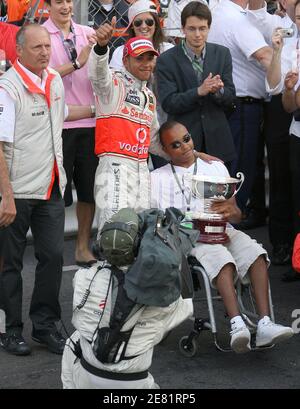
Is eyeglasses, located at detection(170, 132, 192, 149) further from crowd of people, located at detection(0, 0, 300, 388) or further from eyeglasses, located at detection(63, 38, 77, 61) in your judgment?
eyeglasses, located at detection(63, 38, 77, 61)

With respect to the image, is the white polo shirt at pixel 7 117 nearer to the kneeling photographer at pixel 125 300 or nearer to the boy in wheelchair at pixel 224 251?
the boy in wheelchair at pixel 224 251

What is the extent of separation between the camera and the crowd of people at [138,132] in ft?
19.7

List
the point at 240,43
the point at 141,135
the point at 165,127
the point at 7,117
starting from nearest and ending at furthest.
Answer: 1. the point at 7,117
2. the point at 165,127
3. the point at 141,135
4. the point at 240,43

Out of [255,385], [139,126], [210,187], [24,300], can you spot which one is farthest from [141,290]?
[24,300]

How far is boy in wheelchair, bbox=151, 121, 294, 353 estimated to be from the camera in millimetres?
5879

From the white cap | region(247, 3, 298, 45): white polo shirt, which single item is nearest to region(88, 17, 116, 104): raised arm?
the white cap

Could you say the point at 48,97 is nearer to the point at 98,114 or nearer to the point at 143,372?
the point at 98,114

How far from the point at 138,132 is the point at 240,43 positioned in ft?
6.12

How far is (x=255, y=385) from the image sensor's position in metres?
5.68

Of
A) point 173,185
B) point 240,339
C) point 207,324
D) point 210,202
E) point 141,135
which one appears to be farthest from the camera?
point 141,135

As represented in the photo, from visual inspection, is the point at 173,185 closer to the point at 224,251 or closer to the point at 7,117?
the point at 224,251

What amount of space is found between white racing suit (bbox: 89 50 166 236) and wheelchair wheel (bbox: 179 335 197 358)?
1.01m

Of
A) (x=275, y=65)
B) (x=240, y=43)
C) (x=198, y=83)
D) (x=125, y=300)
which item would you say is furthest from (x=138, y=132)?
(x=125, y=300)

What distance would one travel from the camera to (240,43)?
819 centimetres
